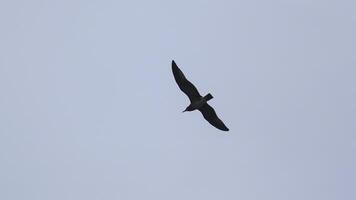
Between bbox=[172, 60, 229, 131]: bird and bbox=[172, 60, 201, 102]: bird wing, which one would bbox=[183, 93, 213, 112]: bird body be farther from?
bbox=[172, 60, 201, 102]: bird wing

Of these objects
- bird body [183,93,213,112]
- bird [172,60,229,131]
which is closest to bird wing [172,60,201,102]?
bird [172,60,229,131]

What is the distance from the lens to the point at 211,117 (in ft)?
188

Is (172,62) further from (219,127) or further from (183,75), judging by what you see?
(219,127)

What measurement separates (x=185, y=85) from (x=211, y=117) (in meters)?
2.98

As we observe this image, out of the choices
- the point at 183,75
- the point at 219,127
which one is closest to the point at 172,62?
the point at 183,75

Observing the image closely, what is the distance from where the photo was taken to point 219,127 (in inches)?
2276

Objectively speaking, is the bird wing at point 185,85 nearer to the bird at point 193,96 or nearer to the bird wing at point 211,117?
the bird at point 193,96

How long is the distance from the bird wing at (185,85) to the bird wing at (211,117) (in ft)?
3.32

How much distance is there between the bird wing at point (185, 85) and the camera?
55.4 meters

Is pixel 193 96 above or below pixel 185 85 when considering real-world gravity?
below

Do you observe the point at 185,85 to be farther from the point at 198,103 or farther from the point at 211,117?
the point at 211,117

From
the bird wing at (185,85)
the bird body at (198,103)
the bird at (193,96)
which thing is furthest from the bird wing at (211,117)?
the bird wing at (185,85)

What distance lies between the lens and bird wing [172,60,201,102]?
5536 cm

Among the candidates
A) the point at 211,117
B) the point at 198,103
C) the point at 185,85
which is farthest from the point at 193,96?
the point at 211,117
